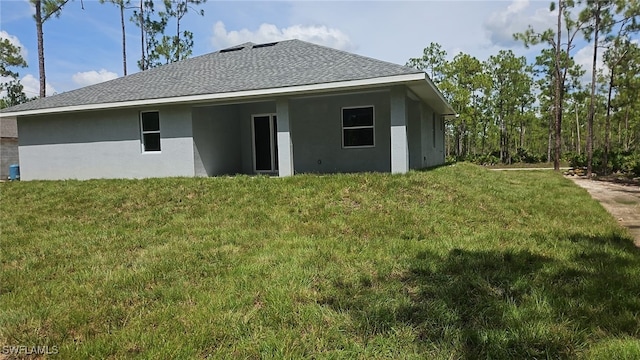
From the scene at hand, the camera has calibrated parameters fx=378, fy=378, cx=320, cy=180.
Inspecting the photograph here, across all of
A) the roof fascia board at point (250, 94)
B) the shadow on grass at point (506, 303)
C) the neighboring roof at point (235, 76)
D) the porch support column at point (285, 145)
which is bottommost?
the shadow on grass at point (506, 303)

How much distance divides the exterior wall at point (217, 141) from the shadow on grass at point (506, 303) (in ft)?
29.1

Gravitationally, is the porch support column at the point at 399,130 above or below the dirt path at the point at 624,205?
above

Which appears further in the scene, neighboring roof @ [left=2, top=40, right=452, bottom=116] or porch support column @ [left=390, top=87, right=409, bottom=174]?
neighboring roof @ [left=2, top=40, right=452, bottom=116]

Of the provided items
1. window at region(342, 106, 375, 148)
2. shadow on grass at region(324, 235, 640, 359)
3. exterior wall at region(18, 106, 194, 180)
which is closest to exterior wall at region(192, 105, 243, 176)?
exterior wall at region(18, 106, 194, 180)

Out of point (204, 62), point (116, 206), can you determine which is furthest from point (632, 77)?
point (116, 206)

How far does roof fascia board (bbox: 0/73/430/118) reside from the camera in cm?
897

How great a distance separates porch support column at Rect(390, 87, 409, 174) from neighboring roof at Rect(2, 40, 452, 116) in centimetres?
69

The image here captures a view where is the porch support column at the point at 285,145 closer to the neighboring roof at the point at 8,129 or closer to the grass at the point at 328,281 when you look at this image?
the grass at the point at 328,281

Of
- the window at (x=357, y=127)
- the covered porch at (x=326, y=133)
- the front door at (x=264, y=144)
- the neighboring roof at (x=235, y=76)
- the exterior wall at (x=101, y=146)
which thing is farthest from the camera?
the front door at (x=264, y=144)

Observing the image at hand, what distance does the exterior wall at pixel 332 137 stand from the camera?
1162cm

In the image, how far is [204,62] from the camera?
14305mm

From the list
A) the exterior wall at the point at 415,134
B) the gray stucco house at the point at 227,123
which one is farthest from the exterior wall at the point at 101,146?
the exterior wall at the point at 415,134

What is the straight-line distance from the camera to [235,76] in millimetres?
11734

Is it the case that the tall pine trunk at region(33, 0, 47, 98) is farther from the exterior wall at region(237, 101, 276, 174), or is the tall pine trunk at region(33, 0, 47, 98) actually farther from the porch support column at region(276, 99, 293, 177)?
the porch support column at region(276, 99, 293, 177)
